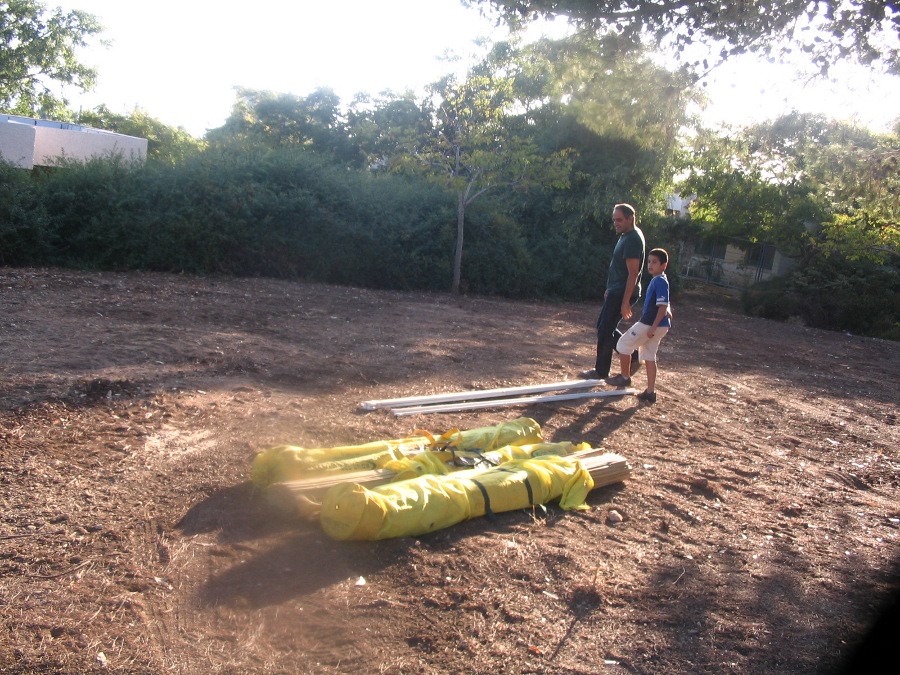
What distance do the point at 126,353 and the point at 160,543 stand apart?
394cm

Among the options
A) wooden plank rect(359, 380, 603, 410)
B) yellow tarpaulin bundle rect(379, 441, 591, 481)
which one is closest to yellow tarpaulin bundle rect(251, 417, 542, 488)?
yellow tarpaulin bundle rect(379, 441, 591, 481)

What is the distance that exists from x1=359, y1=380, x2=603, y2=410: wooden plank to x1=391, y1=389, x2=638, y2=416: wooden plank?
0.20 ft

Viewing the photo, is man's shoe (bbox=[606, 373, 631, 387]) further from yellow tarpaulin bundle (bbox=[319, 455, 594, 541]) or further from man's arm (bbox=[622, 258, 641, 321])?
yellow tarpaulin bundle (bbox=[319, 455, 594, 541])

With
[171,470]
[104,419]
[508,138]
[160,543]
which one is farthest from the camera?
[508,138]

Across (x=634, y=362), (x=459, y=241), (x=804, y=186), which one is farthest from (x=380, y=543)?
(x=804, y=186)

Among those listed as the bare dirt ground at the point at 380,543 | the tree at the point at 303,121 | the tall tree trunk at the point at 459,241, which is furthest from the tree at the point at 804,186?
the tree at the point at 303,121

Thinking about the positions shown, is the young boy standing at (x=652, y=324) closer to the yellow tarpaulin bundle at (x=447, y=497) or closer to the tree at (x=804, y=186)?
the yellow tarpaulin bundle at (x=447, y=497)

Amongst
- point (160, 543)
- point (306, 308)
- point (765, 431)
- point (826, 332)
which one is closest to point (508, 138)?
point (306, 308)

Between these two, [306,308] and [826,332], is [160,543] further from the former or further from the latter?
[826,332]

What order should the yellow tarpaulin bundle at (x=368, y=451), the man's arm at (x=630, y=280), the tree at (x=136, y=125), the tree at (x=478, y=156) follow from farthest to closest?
the tree at (x=136, y=125) < the tree at (x=478, y=156) < the man's arm at (x=630, y=280) < the yellow tarpaulin bundle at (x=368, y=451)

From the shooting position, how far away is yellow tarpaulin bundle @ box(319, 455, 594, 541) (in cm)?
387

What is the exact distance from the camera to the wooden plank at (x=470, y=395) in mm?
6550

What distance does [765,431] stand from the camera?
754cm

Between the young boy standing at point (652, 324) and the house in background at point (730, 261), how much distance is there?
1960 centimetres
